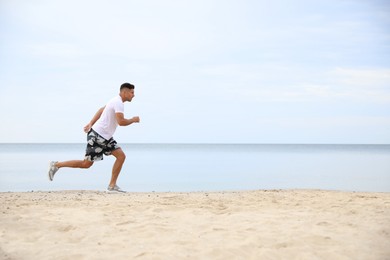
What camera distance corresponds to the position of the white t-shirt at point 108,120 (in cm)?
763

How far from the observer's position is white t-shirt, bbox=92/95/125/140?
7627 mm

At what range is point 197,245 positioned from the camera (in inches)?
174

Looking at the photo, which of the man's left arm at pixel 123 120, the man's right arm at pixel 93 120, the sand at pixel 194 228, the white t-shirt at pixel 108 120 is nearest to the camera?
the sand at pixel 194 228

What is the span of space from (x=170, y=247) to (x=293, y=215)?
1.81 meters

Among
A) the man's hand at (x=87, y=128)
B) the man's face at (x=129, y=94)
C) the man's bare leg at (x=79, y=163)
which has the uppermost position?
the man's face at (x=129, y=94)

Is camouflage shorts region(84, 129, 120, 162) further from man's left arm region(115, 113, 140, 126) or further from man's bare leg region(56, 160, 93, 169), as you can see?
man's left arm region(115, 113, 140, 126)

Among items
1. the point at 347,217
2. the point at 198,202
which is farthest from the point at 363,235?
the point at 198,202

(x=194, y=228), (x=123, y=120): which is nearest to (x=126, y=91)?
(x=123, y=120)

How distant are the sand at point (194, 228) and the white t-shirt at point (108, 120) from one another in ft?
4.32

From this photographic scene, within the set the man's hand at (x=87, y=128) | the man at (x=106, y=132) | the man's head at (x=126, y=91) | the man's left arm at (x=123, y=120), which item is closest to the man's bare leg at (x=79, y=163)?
the man at (x=106, y=132)

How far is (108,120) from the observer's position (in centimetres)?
768

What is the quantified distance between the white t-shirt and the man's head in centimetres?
9

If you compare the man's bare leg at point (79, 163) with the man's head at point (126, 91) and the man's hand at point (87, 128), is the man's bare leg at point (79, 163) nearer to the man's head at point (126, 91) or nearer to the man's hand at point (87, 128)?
the man's hand at point (87, 128)

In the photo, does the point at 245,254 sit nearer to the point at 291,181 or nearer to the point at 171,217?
the point at 171,217
